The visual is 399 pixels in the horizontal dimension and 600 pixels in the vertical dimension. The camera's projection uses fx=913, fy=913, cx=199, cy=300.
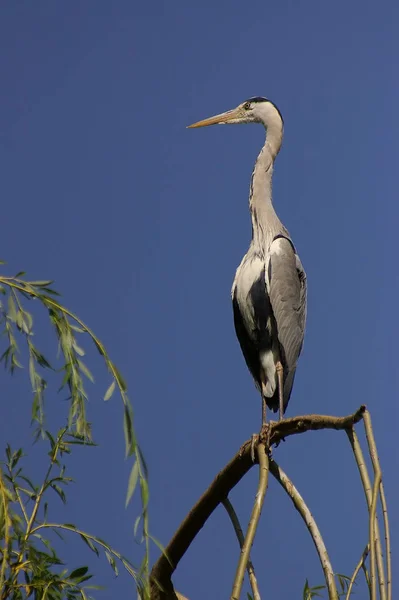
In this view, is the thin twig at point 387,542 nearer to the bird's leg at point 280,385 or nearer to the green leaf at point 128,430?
the green leaf at point 128,430

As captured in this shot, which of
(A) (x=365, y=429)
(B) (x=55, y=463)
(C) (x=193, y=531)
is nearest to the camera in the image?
(A) (x=365, y=429)

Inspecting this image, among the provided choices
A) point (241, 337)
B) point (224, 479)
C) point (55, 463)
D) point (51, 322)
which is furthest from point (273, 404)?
point (51, 322)

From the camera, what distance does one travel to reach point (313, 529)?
1103mm

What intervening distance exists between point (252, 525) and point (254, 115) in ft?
5.94

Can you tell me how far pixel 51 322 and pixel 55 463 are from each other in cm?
23

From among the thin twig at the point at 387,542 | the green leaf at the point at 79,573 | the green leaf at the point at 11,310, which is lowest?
the green leaf at the point at 79,573

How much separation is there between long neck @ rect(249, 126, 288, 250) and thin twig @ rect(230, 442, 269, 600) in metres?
1.16

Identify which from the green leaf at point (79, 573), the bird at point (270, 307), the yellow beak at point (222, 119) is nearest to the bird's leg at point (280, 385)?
the bird at point (270, 307)

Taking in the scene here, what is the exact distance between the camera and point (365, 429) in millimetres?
897

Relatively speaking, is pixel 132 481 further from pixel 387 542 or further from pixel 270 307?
pixel 270 307

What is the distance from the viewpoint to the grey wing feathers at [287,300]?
2.16 meters

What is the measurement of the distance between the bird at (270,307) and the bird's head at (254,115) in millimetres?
321

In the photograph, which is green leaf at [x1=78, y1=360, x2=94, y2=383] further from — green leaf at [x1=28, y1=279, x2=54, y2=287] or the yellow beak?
the yellow beak

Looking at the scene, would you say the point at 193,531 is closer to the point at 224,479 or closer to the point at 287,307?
the point at 224,479
